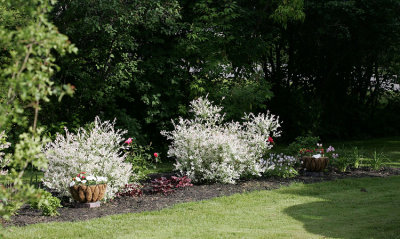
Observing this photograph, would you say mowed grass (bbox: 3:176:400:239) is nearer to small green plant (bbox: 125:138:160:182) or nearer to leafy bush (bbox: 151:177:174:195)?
leafy bush (bbox: 151:177:174:195)

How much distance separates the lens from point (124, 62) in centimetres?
1102

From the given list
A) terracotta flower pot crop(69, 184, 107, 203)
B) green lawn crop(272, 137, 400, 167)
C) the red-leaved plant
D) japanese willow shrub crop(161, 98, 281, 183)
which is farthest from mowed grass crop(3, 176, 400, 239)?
green lawn crop(272, 137, 400, 167)

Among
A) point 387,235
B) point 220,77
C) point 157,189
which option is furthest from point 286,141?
point 387,235

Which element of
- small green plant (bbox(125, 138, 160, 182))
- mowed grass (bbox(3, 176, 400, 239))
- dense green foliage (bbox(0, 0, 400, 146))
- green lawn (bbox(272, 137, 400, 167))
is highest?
dense green foliage (bbox(0, 0, 400, 146))

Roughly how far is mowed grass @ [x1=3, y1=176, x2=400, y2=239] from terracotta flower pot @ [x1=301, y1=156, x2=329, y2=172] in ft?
4.21

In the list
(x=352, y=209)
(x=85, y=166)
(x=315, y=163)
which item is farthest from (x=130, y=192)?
(x=315, y=163)

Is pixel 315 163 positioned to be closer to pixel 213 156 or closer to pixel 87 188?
pixel 213 156

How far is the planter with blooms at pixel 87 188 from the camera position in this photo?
20.8 ft

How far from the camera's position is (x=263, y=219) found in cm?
583

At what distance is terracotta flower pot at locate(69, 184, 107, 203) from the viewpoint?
249 inches

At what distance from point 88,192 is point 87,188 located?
6 centimetres

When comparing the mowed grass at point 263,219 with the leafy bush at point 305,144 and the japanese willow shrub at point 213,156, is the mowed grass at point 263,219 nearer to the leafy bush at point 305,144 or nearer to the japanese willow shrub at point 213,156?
the japanese willow shrub at point 213,156

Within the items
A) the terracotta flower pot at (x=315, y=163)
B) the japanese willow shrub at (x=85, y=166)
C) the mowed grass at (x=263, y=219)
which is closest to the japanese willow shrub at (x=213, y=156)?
the mowed grass at (x=263, y=219)

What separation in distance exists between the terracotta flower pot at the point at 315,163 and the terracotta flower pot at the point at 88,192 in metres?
4.18
